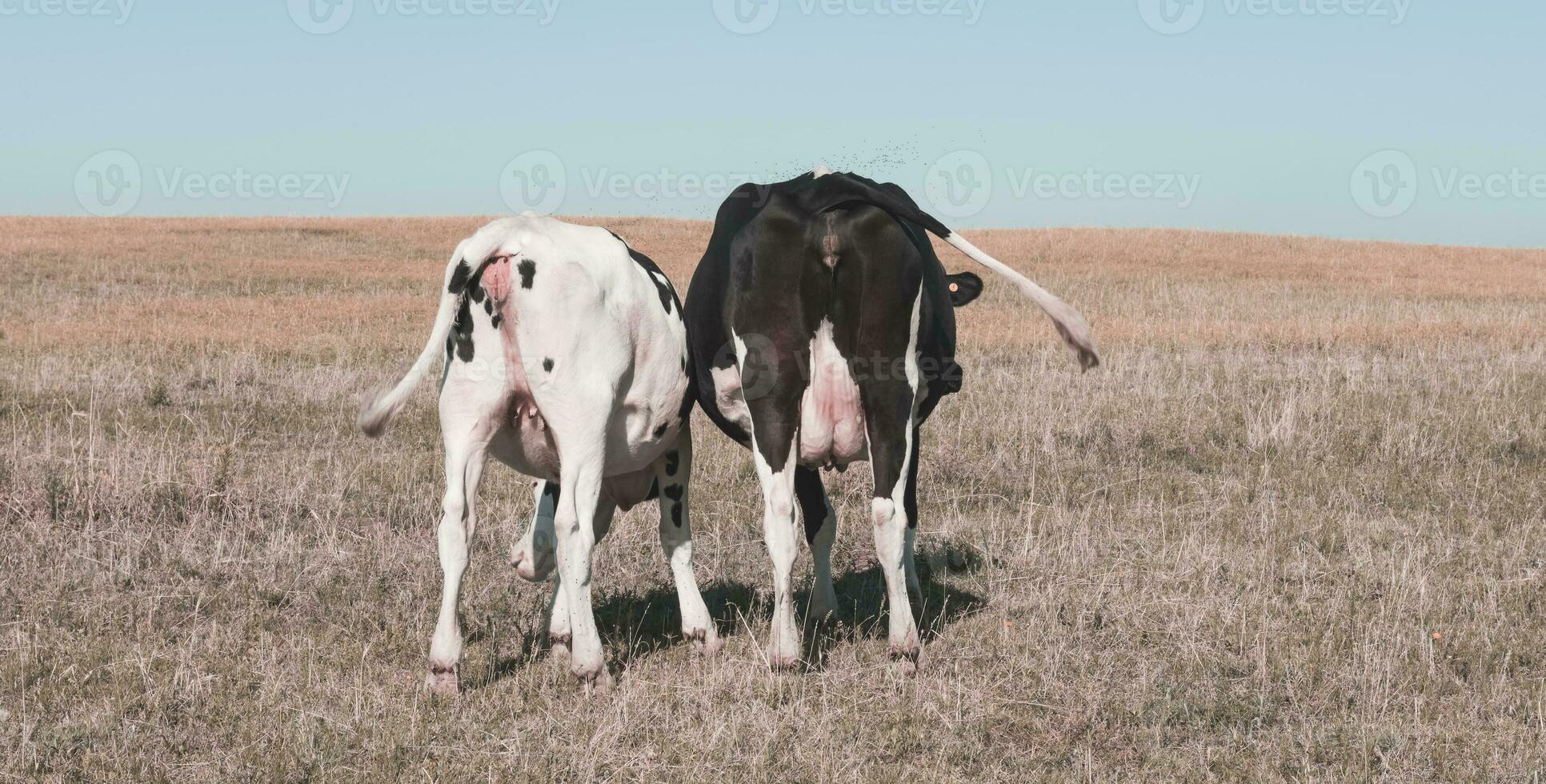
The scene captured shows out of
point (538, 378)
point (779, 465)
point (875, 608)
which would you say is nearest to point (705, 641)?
point (779, 465)

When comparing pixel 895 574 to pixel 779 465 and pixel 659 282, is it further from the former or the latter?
pixel 659 282

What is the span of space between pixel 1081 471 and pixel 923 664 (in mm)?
4965

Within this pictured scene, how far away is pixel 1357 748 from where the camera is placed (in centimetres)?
484

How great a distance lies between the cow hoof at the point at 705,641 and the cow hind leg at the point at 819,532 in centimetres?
66

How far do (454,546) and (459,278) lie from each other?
1196 millimetres

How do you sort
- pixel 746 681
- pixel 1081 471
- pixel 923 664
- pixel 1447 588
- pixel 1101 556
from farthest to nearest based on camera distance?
1. pixel 1081 471
2. pixel 1101 556
3. pixel 1447 588
4. pixel 923 664
5. pixel 746 681

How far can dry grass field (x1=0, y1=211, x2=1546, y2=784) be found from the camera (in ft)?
16.0

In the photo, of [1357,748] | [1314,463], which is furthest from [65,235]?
[1357,748]

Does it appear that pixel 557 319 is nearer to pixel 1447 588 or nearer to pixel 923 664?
pixel 923 664

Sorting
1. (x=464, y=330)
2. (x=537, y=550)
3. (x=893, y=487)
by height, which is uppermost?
(x=464, y=330)

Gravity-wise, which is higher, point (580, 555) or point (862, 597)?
point (580, 555)

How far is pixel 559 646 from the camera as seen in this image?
6164 mm

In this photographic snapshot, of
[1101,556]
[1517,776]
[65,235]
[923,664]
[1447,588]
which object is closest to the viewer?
[1517,776]

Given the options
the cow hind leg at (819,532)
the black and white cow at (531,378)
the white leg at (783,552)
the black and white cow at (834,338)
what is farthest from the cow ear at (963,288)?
the black and white cow at (531,378)
